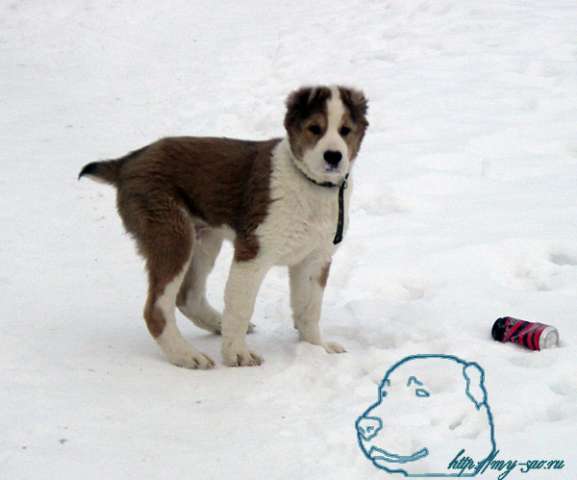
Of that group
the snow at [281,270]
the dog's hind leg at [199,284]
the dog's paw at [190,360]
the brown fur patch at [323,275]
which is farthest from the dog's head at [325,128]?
the dog's paw at [190,360]

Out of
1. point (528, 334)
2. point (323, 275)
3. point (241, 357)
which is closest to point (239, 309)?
point (241, 357)

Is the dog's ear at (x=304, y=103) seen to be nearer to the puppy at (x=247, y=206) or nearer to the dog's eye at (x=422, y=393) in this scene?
the puppy at (x=247, y=206)

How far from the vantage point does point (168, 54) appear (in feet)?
42.1

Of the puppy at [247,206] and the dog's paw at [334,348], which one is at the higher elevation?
the puppy at [247,206]

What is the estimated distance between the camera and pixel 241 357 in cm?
485

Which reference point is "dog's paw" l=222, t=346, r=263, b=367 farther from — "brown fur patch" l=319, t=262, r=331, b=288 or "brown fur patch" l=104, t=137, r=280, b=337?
"brown fur patch" l=319, t=262, r=331, b=288

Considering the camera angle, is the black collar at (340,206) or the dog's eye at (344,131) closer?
the dog's eye at (344,131)

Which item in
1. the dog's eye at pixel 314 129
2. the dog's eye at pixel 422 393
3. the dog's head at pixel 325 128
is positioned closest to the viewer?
the dog's eye at pixel 422 393

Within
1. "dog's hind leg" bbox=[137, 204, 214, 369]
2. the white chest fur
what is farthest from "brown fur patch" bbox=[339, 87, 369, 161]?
"dog's hind leg" bbox=[137, 204, 214, 369]

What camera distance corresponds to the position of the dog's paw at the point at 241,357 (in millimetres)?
4832

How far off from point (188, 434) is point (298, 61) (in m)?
8.65

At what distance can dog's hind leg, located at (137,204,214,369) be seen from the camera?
484 cm

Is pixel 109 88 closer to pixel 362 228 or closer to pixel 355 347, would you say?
pixel 362 228

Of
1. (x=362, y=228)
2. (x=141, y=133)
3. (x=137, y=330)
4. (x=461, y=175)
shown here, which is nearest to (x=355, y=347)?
(x=137, y=330)
